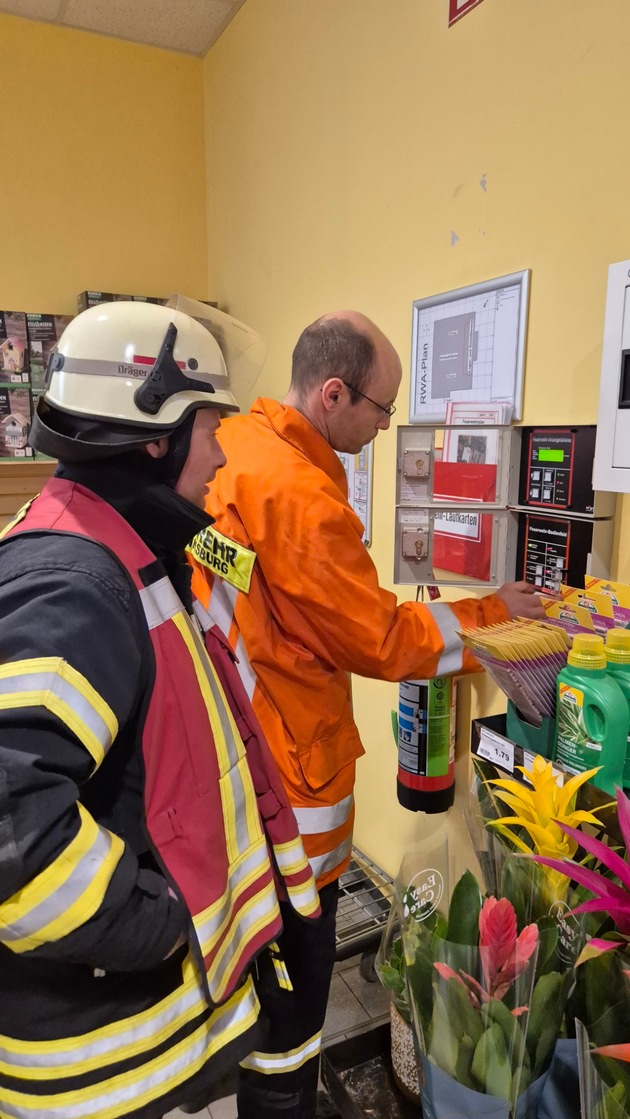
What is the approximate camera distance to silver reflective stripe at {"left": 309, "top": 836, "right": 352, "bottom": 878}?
1479 millimetres

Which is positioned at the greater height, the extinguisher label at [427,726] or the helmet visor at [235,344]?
the helmet visor at [235,344]

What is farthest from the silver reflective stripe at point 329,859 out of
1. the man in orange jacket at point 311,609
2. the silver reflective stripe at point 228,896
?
the silver reflective stripe at point 228,896

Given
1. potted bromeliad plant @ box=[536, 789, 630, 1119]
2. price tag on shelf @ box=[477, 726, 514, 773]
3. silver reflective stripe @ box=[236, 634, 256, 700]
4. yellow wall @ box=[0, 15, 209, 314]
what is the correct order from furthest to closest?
yellow wall @ box=[0, 15, 209, 314], silver reflective stripe @ box=[236, 634, 256, 700], price tag on shelf @ box=[477, 726, 514, 773], potted bromeliad plant @ box=[536, 789, 630, 1119]

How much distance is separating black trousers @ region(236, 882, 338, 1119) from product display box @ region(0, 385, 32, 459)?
A: 90.5 inches

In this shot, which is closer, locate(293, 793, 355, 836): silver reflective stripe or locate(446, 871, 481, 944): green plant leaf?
locate(446, 871, 481, 944): green plant leaf

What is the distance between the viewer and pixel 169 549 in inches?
39.2

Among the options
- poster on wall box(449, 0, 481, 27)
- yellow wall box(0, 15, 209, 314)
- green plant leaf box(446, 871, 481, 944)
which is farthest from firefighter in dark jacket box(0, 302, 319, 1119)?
yellow wall box(0, 15, 209, 314)

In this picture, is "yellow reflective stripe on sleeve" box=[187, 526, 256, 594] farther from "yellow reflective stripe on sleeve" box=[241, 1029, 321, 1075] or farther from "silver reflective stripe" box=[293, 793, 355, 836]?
"yellow reflective stripe on sleeve" box=[241, 1029, 321, 1075]

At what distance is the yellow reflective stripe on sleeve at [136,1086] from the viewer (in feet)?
2.72

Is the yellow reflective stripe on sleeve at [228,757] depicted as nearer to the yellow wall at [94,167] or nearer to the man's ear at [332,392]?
the man's ear at [332,392]

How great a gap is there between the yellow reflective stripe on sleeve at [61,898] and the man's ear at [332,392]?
979 mm

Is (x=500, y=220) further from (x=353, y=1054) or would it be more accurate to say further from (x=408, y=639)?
(x=353, y=1054)

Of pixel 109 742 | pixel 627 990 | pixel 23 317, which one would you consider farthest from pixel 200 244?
pixel 627 990

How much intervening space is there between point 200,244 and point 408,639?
2.56 m
